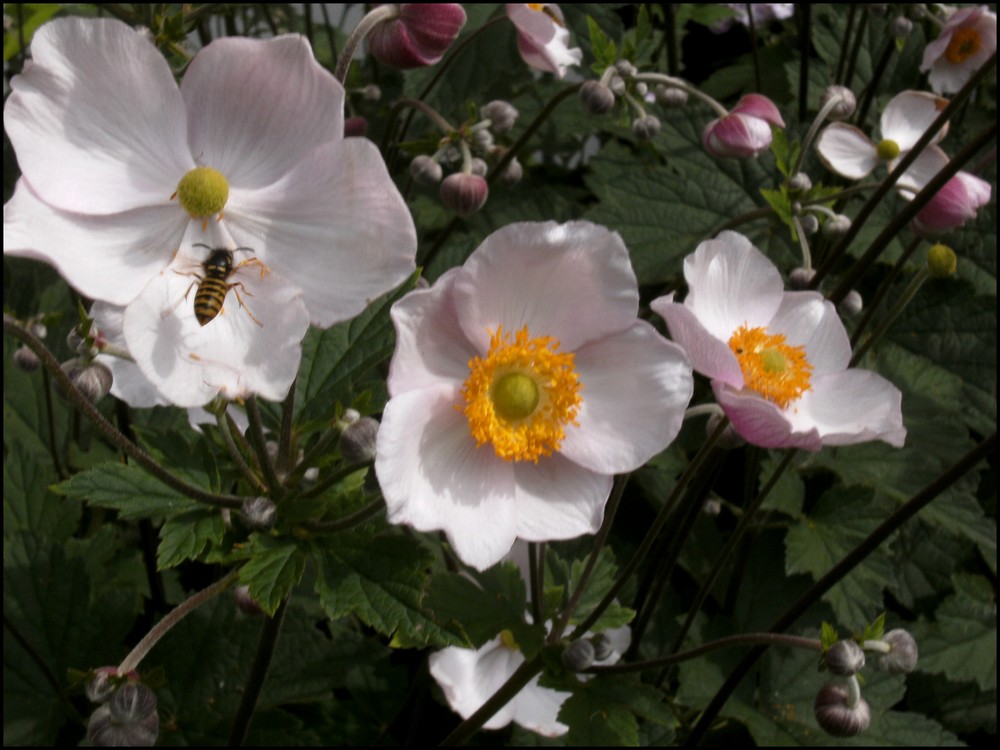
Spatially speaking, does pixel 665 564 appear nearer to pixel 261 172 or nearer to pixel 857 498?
pixel 857 498

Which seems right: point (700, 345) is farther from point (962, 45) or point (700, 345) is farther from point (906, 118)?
point (962, 45)

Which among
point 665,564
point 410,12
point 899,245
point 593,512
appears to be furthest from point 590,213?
point 593,512

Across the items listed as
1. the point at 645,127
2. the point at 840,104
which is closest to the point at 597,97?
the point at 645,127

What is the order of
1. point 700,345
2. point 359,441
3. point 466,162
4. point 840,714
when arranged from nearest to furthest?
point 359,441 < point 700,345 < point 840,714 < point 466,162

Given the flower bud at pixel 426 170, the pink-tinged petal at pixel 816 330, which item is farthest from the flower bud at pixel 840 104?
the flower bud at pixel 426 170

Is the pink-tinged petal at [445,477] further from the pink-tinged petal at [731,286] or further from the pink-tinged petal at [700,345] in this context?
the pink-tinged petal at [731,286]

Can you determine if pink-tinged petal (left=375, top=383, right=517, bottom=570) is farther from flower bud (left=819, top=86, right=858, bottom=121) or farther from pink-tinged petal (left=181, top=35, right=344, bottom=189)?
flower bud (left=819, top=86, right=858, bottom=121)
